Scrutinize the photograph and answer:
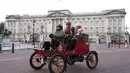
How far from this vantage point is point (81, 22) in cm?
11612

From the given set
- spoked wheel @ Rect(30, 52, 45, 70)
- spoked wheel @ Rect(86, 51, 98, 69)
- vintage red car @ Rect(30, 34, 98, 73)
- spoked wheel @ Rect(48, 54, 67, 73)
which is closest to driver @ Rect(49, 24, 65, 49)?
vintage red car @ Rect(30, 34, 98, 73)

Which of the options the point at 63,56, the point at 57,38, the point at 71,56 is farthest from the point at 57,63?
the point at 71,56

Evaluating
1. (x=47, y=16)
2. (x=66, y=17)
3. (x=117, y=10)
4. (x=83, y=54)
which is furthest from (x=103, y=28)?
(x=83, y=54)

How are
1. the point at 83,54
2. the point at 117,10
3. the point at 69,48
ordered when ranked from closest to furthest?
the point at 69,48
the point at 83,54
the point at 117,10

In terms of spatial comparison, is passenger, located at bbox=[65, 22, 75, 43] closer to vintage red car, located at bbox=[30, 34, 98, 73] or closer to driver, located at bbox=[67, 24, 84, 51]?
driver, located at bbox=[67, 24, 84, 51]

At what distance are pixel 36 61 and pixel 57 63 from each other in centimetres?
136

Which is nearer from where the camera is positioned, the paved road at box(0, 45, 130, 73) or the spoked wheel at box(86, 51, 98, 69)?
the paved road at box(0, 45, 130, 73)

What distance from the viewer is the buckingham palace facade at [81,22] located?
358 ft

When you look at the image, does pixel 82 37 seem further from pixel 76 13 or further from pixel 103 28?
pixel 76 13

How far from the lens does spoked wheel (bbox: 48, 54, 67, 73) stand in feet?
25.2

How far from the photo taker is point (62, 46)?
8.27 m

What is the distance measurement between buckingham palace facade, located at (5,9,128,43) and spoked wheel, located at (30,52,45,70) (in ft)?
301

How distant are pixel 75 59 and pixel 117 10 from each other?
340 ft

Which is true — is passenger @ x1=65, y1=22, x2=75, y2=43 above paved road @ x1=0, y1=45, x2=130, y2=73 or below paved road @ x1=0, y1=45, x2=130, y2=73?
above
